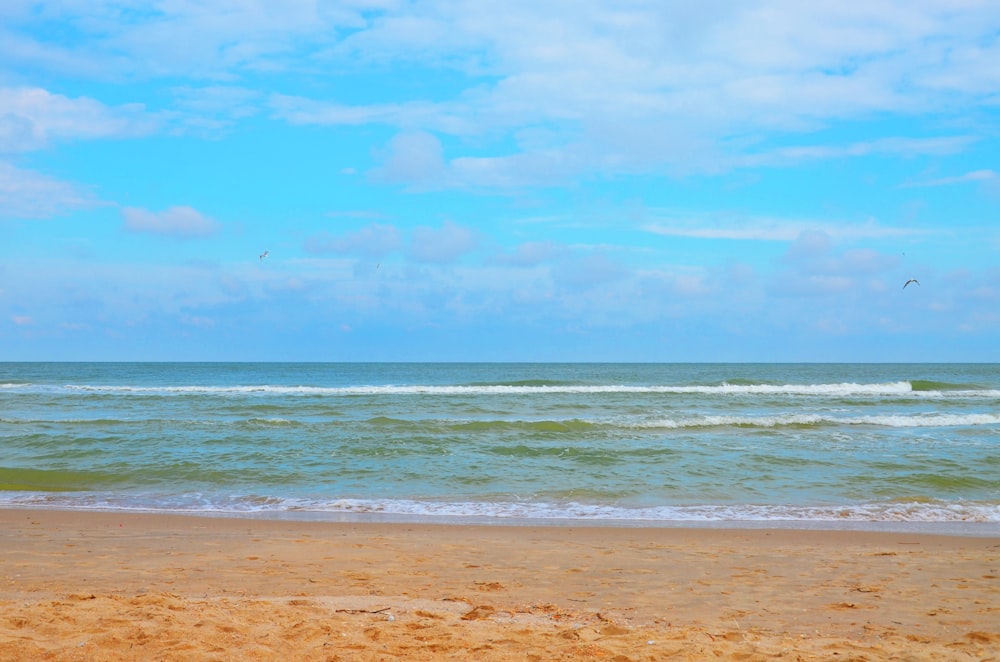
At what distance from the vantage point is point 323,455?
50.2 feet

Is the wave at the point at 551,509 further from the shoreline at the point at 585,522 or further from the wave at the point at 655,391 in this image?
the wave at the point at 655,391

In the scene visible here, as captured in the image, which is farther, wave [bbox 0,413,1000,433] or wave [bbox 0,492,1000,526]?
wave [bbox 0,413,1000,433]

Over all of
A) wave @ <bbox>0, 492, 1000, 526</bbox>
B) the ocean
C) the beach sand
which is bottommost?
wave @ <bbox>0, 492, 1000, 526</bbox>

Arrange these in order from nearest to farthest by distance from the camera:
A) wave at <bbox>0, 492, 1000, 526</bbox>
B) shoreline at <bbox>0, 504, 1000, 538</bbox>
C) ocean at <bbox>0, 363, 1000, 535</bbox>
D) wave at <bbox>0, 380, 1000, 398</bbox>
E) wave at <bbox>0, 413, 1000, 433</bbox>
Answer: shoreline at <bbox>0, 504, 1000, 538</bbox> < wave at <bbox>0, 492, 1000, 526</bbox> < ocean at <bbox>0, 363, 1000, 535</bbox> < wave at <bbox>0, 413, 1000, 433</bbox> < wave at <bbox>0, 380, 1000, 398</bbox>

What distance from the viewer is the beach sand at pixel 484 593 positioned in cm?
451

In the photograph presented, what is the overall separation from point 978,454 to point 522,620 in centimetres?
1419

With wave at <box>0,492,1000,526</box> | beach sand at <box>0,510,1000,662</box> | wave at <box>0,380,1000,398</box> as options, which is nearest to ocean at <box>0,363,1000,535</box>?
wave at <box>0,492,1000,526</box>

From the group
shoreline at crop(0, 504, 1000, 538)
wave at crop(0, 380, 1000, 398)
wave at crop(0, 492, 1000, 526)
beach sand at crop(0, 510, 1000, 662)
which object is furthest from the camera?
wave at crop(0, 380, 1000, 398)

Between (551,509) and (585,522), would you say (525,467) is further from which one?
(585,522)

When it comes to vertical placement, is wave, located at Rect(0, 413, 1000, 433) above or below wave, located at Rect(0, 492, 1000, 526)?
above

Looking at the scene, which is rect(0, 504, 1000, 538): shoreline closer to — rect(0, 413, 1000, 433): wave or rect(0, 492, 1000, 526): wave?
rect(0, 492, 1000, 526): wave

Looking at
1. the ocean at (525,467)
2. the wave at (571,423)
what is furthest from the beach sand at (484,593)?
the wave at (571,423)

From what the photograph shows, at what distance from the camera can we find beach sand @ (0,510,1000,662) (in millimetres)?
4506

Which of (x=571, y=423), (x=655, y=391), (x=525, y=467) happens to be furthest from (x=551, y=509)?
(x=655, y=391)
